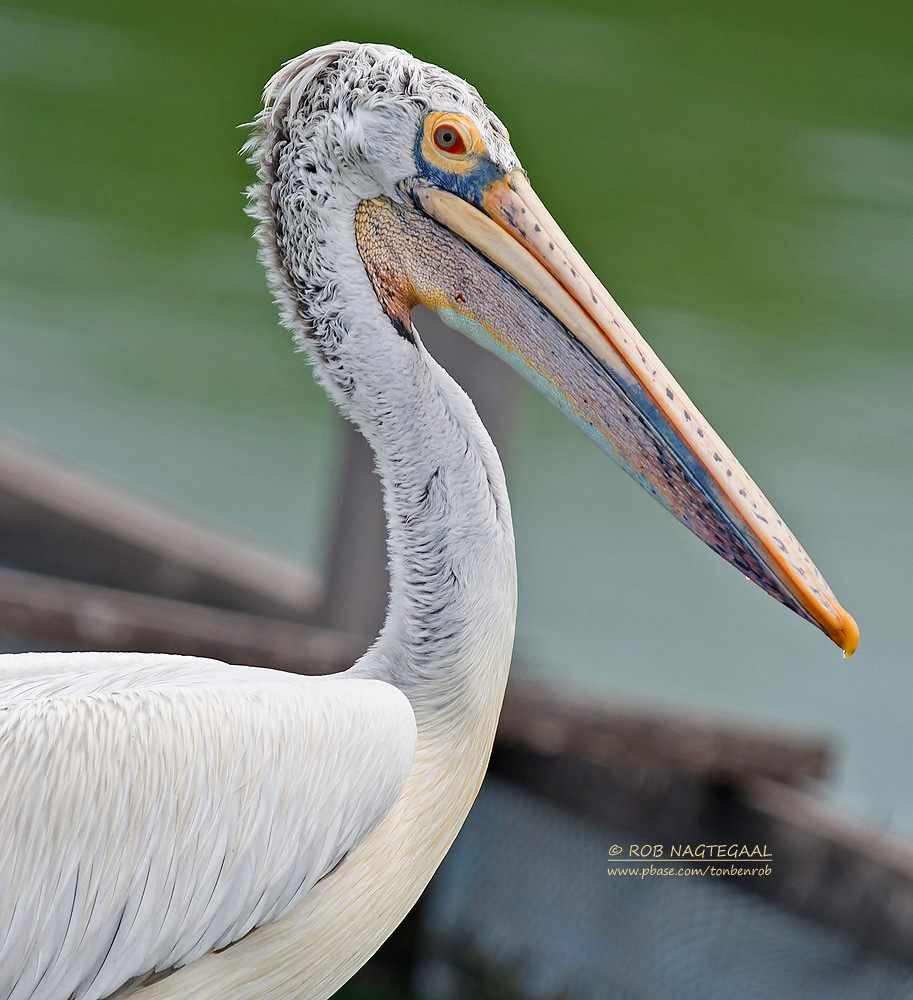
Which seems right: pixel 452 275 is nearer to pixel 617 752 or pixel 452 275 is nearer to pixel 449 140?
pixel 449 140

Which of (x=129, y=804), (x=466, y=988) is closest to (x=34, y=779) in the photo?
(x=129, y=804)

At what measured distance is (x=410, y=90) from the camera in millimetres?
1578

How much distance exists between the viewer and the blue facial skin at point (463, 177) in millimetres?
1590

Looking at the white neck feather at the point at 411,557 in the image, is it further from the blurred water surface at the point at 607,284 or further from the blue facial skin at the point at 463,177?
the blurred water surface at the point at 607,284

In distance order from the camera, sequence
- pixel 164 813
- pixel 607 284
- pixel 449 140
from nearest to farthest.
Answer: pixel 164 813
pixel 449 140
pixel 607 284

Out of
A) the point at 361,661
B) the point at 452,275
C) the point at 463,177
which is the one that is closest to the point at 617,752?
the point at 361,661

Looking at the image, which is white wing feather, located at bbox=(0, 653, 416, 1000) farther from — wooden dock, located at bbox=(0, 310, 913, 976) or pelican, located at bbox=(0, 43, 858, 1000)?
wooden dock, located at bbox=(0, 310, 913, 976)

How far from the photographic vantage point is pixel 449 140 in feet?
5.20

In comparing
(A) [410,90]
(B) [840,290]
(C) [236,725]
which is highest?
(B) [840,290]

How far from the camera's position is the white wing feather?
1.43m

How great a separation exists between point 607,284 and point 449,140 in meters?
5.23

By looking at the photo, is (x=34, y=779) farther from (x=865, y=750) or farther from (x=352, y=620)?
(x=865, y=750)

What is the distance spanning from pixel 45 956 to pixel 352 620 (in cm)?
142

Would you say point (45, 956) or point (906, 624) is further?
point (906, 624)
